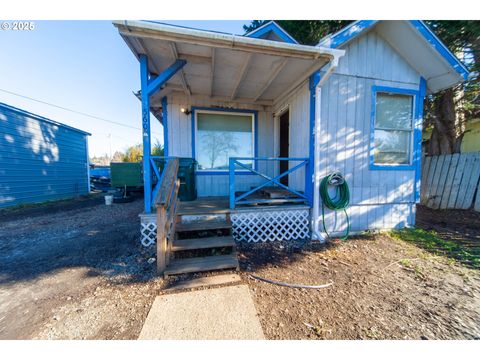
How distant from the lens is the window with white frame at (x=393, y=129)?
3689 millimetres

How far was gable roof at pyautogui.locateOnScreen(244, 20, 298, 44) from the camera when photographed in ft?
9.91

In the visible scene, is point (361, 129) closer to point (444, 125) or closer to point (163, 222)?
point (163, 222)

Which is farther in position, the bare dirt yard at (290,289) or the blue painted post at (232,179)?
the blue painted post at (232,179)

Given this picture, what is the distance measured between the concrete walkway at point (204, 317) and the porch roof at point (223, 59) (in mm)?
3165

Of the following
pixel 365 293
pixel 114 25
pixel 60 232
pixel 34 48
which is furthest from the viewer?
pixel 34 48

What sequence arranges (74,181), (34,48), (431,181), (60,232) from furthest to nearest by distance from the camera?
1. (74,181)
2. (34,48)
3. (431,181)
4. (60,232)

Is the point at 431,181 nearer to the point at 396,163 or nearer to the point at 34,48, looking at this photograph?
the point at 396,163

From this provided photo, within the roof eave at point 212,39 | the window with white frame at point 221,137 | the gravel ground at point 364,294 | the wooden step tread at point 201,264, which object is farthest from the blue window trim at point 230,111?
the wooden step tread at point 201,264

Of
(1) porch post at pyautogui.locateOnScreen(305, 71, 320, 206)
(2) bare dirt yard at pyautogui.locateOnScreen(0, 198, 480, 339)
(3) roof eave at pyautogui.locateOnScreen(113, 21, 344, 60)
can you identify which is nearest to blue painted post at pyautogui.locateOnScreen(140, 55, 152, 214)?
(3) roof eave at pyautogui.locateOnScreen(113, 21, 344, 60)

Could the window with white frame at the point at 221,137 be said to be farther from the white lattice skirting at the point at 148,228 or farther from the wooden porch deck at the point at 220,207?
the white lattice skirting at the point at 148,228

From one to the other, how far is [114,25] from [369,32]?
4.47 meters

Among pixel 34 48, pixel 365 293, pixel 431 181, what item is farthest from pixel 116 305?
pixel 34 48

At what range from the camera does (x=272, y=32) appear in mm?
3152

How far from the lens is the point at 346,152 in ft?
11.6
